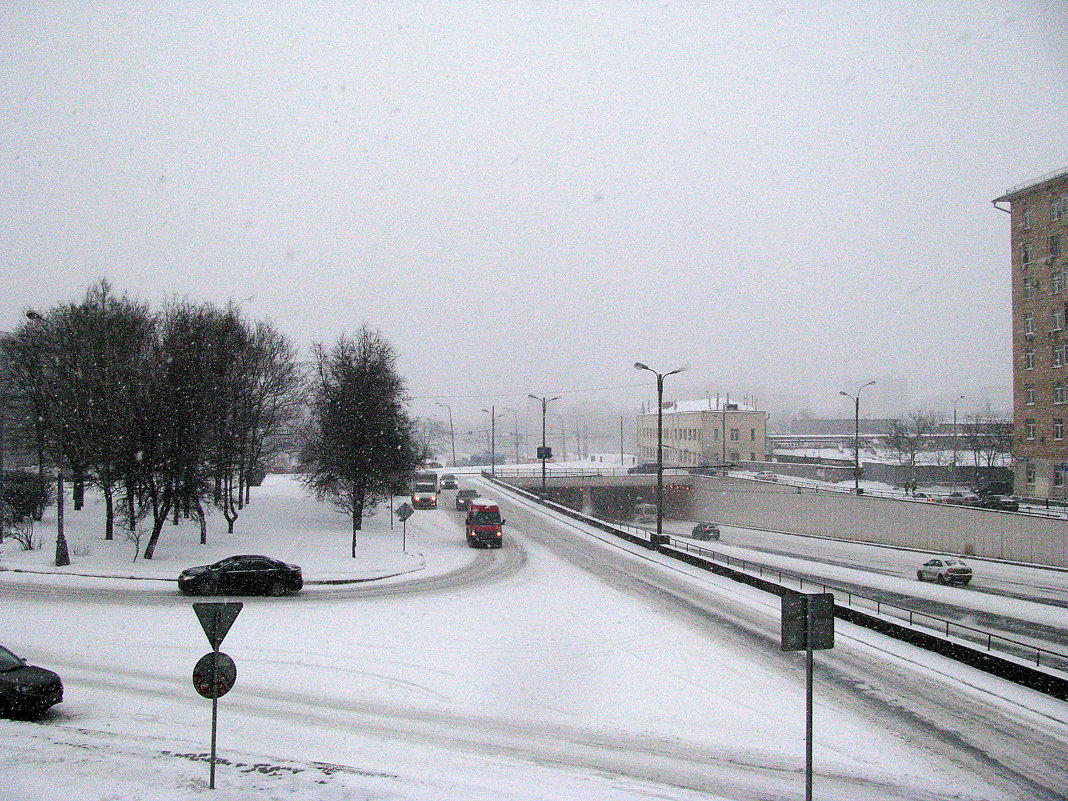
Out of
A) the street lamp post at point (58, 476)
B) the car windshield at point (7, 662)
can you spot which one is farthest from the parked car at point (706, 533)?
the car windshield at point (7, 662)

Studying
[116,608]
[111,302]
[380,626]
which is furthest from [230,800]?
[111,302]

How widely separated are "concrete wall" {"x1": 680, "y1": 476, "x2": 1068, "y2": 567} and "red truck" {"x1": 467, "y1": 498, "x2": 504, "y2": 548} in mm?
27441

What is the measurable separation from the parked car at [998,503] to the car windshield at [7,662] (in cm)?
4415

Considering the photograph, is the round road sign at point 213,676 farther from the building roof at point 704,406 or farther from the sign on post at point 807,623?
the building roof at point 704,406

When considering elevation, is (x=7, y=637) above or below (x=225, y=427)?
below

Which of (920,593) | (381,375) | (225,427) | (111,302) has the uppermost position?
(111,302)

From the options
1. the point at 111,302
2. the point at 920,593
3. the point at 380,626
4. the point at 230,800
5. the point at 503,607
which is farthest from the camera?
the point at 111,302

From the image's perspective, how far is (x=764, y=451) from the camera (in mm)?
94875

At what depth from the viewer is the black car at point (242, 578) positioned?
18.9 m

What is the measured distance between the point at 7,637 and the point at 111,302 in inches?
843

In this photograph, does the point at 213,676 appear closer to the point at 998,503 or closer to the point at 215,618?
the point at 215,618

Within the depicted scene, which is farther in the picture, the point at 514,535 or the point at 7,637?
the point at 514,535

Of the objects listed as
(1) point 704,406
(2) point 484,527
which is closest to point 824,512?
(2) point 484,527

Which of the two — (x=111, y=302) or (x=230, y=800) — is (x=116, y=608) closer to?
(x=230, y=800)
